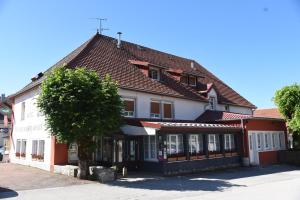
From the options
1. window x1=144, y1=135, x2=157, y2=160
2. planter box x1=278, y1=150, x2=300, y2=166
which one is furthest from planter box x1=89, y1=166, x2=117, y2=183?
planter box x1=278, y1=150, x2=300, y2=166

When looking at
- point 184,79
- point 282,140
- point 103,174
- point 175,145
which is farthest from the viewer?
point 184,79

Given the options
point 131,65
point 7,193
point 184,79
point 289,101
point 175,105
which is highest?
point 131,65

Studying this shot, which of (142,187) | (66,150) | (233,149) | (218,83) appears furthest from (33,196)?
(218,83)

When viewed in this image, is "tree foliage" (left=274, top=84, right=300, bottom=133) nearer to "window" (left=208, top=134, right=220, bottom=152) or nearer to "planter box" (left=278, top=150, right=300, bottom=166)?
"planter box" (left=278, top=150, right=300, bottom=166)

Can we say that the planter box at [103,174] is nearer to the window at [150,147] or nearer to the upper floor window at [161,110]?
the window at [150,147]

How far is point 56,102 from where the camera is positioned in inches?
634

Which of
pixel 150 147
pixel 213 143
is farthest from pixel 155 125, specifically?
pixel 213 143

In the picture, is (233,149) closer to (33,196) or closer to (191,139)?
(191,139)

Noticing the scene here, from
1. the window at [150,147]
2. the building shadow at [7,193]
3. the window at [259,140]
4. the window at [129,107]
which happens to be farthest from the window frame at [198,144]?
the building shadow at [7,193]

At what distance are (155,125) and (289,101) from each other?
15000 millimetres

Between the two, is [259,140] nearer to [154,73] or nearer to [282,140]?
[282,140]

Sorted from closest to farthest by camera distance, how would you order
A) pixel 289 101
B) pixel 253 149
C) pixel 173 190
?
pixel 173 190, pixel 253 149, pixel 289 101

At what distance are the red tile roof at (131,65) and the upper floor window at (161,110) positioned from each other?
2.99ft

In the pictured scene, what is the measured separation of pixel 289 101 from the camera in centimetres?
2775
